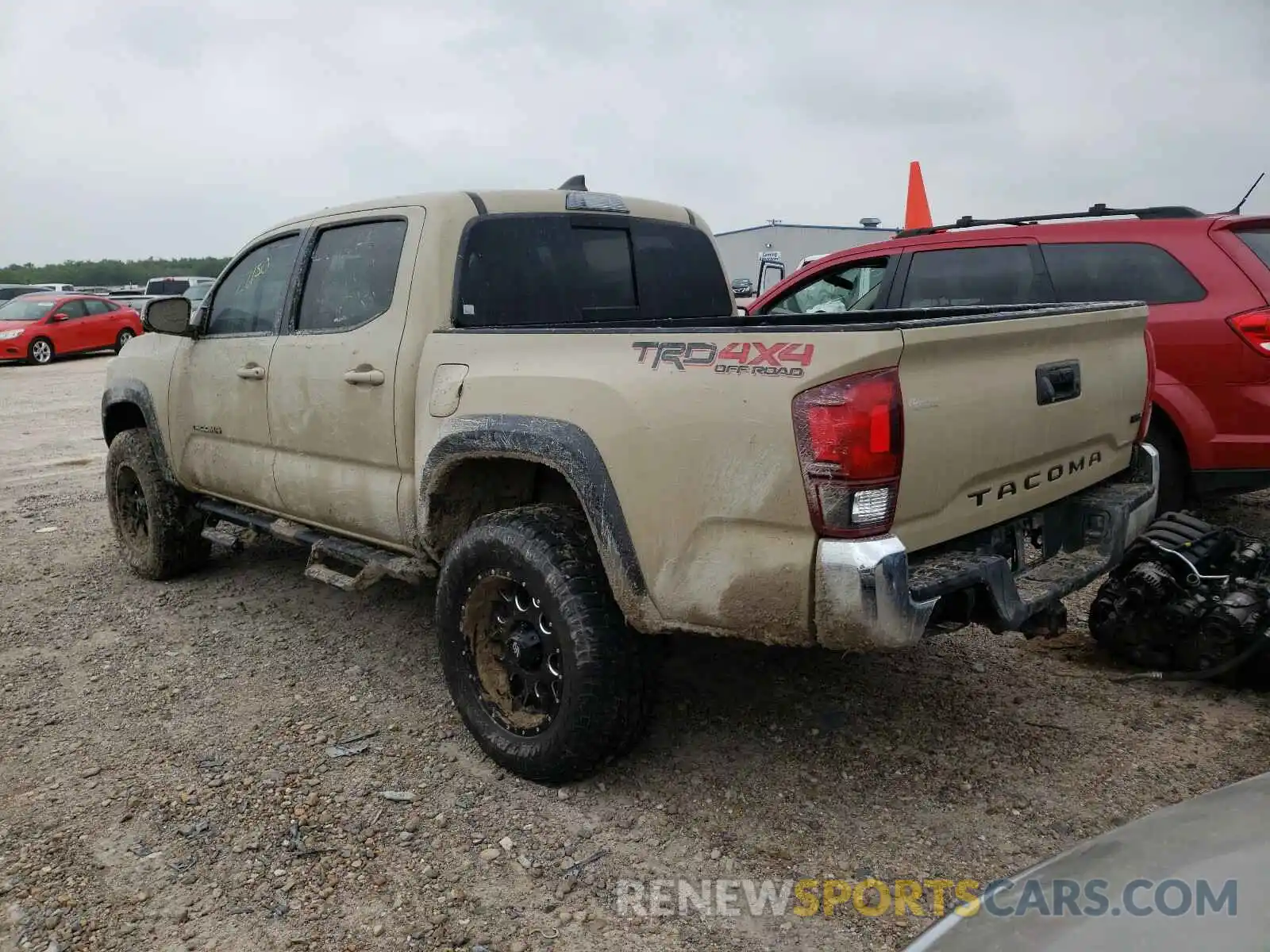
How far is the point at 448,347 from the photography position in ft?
10.9

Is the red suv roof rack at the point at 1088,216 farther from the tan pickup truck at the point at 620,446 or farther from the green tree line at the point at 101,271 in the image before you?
the green tree line at the point at 101,271

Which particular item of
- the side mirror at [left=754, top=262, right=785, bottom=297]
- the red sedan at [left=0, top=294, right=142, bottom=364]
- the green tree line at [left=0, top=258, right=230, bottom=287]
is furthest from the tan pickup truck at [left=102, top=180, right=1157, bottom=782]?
the green tree line at [left=0, top=258, right=230, bottom=287]

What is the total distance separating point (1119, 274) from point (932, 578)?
11.9ft

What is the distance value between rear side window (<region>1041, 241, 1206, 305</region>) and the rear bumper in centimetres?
238

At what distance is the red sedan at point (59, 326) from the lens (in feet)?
62.6

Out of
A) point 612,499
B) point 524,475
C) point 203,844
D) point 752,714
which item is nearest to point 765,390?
point 612,499

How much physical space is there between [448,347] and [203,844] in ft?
5.62

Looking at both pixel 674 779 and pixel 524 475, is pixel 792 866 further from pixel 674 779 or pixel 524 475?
pixel 524 475

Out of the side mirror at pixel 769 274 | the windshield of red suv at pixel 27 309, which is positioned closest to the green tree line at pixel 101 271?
the windshield of red suv at pixel 27 309

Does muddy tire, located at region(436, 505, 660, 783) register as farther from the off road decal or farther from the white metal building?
the white metal building

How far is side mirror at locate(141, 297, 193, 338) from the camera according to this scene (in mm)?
4531

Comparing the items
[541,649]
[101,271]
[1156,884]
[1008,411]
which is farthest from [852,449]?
[101,271]

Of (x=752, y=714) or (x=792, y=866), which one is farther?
(x=752, y=714)

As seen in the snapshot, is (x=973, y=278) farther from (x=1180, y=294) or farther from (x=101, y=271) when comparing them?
(x=101, y=271)
